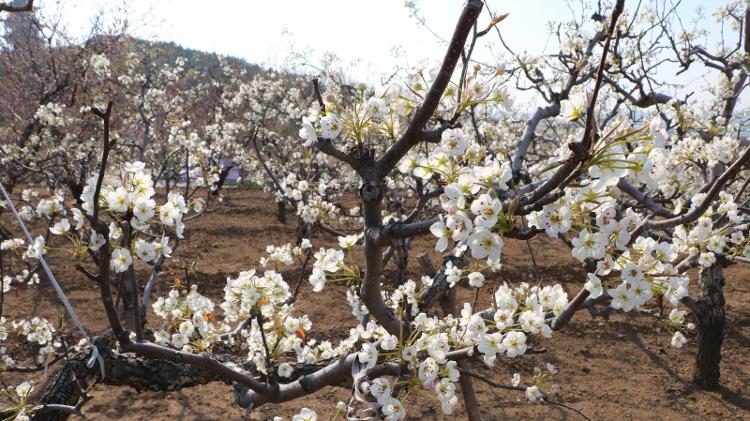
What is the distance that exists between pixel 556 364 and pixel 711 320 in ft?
4.80

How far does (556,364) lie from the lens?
4.94 meters

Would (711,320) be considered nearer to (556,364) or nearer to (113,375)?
(556,364)

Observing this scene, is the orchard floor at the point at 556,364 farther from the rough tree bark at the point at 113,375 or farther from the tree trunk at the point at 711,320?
the rough tree bark at the point at 113,375

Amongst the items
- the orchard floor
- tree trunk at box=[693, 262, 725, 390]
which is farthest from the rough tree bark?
tree trunk at box=[693, 262, 725, 390]

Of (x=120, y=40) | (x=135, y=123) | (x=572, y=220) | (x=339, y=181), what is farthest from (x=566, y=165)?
(x=120, y=40)

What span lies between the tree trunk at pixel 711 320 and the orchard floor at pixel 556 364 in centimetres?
30

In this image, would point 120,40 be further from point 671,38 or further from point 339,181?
point 671,38

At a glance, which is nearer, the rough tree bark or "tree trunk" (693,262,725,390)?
the rough tree bark

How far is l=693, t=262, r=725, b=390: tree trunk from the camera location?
4.45 meters

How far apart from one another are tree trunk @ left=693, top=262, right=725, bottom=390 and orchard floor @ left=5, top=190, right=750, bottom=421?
301mm

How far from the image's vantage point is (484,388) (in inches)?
177

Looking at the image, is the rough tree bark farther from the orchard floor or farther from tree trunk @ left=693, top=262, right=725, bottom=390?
tree trunk @ left=693, top=262, right=725, bottom=390

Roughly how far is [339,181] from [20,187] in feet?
27.4

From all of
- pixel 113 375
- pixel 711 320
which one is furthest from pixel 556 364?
pixel 113 375
